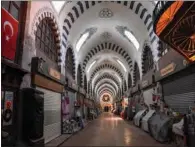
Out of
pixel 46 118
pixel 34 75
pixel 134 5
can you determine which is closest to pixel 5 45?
pixel 34 75

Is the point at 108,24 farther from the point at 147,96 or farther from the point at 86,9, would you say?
the point at 147,96

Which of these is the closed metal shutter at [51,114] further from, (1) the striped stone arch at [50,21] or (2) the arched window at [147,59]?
(2) the arched window at [147,59]

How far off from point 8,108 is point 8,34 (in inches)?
77.2

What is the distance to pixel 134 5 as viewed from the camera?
1226 cm

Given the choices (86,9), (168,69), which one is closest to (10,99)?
(168,69)

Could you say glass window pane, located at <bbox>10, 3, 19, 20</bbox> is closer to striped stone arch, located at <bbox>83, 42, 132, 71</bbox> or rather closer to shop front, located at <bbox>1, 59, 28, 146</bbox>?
shop front, located at <bbox>1, 59, 28, 146</bbox>

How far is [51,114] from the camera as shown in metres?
9.24

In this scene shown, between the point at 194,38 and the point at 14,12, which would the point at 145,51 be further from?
the point at 14,12

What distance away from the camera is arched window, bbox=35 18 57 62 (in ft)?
27.8

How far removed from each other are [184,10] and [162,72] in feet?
18.6

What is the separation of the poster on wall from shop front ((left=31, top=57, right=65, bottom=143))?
1.53 m

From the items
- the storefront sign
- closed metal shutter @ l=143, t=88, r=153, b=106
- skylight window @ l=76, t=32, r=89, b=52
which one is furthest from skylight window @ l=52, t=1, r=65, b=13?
closed metal shutter @ l=143, t=88, r=153, b=106

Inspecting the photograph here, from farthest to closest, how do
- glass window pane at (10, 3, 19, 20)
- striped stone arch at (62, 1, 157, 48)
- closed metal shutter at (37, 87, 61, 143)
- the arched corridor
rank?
striped stone arch at (62, 1, 157, 48) < closed metal shutter at (37, 87, 61, 143) < glass window pane at (10, 3, 19, 20) < the arched corridor

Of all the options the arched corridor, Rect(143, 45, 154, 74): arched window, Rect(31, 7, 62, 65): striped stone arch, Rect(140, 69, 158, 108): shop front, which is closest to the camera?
the arched corridor
